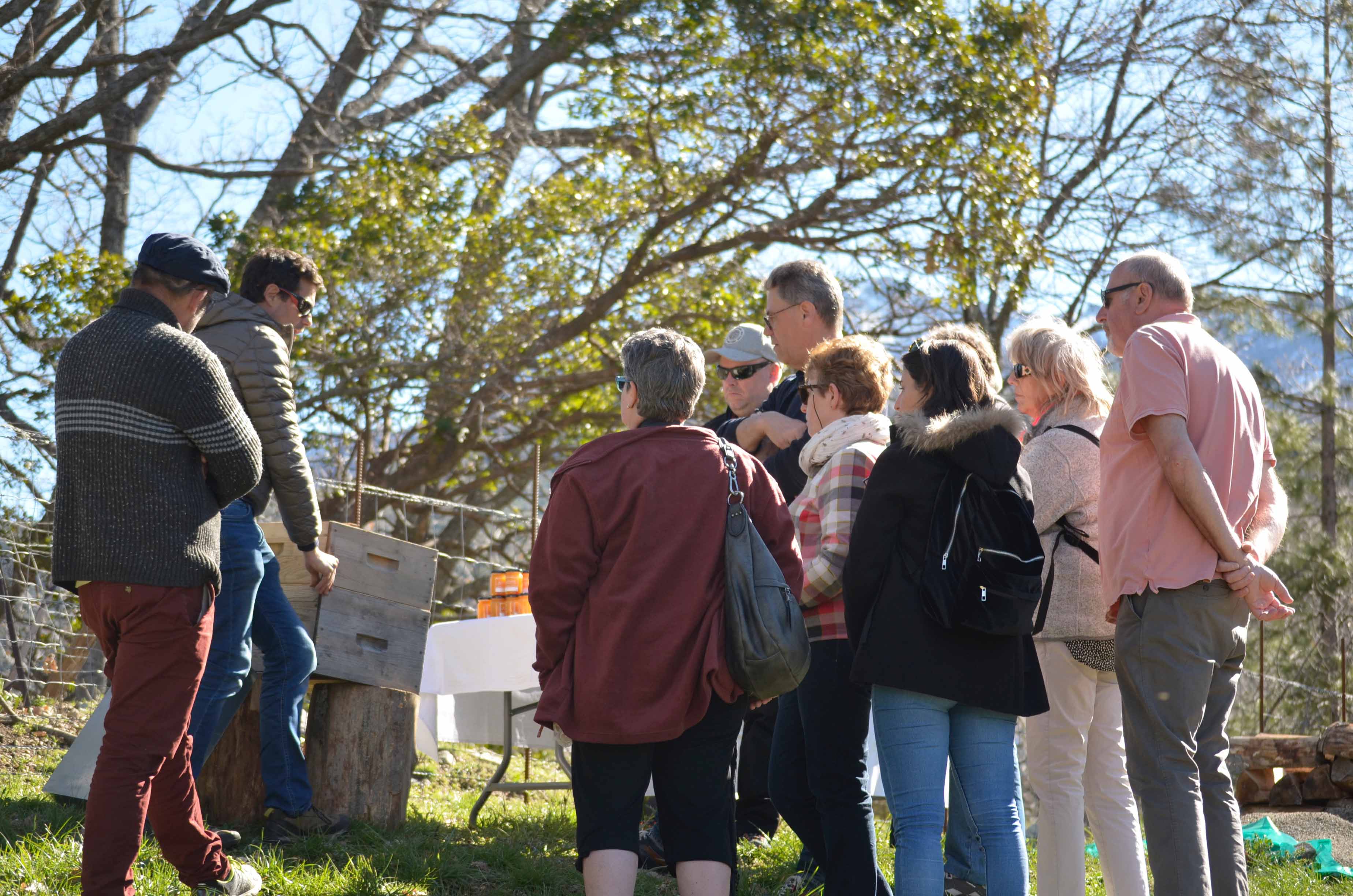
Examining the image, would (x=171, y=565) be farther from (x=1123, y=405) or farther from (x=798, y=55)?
(x=798, y=55)

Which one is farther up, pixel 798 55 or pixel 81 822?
pixel 798 55

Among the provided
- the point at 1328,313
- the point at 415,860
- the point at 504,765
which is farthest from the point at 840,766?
the point at 1328,313

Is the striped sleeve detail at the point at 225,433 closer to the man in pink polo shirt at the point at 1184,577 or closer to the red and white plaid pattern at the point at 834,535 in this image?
the red and white plaid pattern at the point at 834,535

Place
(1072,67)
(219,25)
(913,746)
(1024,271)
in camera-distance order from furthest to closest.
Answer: (1072,67) → (1024,271) → (219,25) → (913,746)

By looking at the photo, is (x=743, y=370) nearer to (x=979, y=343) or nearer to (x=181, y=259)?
(x=979, y=343)

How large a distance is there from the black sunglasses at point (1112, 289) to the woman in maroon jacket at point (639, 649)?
122 centimetres

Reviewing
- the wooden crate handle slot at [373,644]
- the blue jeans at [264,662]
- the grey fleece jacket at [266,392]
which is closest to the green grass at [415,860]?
the blue jeans at [264,662]

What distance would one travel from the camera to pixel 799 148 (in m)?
9.58

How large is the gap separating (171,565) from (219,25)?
6.06m

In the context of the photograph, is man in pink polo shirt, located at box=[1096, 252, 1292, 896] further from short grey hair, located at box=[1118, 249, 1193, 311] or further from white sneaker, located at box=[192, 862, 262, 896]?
white sneaker, located at box=[192, 862, 262, 896]

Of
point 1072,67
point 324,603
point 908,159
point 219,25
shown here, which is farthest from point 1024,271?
point 324,603

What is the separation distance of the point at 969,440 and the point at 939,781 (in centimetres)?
78

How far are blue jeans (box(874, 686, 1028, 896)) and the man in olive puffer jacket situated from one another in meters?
1.97

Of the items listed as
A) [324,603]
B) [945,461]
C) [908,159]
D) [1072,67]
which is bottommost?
[324,603]
